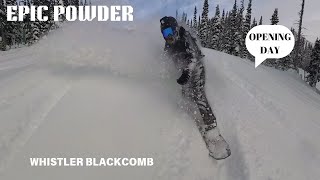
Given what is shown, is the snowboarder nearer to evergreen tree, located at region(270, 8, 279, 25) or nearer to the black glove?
the black glove

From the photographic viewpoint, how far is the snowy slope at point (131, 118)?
597cm

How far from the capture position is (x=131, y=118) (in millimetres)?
6844

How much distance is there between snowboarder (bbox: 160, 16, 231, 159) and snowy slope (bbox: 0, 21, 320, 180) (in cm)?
23

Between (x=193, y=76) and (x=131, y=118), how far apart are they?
1452 mm

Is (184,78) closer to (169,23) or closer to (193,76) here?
(193,76)

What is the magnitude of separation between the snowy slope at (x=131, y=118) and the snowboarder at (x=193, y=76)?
0.76 feet

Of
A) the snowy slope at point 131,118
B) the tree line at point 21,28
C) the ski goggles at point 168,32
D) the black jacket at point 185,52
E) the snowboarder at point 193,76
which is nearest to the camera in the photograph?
the snowy slope at point 131,118

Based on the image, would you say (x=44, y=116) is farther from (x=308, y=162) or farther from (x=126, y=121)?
(x=308, y=162)

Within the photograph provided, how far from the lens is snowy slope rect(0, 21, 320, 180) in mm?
5973

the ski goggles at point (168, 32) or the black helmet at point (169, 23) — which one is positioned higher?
the black helmet at point (169, 23)

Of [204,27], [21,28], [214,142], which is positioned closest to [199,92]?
[214,142]

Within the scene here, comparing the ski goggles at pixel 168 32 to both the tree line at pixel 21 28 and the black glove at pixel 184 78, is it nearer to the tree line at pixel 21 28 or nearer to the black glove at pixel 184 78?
the black glove at pixel 184 78

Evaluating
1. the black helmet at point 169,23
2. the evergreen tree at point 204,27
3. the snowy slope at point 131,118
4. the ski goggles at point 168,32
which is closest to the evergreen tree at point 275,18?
the evergreen tree at point 204,27

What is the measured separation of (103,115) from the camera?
676 cm
